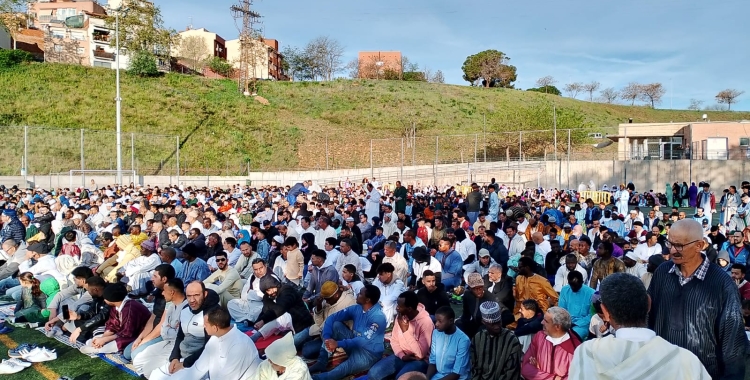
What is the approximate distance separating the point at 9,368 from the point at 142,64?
50.1m

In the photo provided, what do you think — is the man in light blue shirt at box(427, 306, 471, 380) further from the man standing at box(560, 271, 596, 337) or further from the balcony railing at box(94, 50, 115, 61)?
the balcony railing at box(94, 50, 115, 61)

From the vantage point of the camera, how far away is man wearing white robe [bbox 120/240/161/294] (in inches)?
343

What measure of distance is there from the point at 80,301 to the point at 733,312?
669 cm

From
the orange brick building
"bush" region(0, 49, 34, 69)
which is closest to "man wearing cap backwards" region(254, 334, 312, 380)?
"bush" region(0, 49, 34, 69)

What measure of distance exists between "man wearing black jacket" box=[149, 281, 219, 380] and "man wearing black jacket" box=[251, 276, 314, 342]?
783 mm

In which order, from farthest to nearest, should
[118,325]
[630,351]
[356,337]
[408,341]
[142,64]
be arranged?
[142,64], [118,325], [356,337], [408,341], [630,351]

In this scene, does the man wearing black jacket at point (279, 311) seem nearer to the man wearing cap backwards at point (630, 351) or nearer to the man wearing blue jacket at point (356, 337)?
the man wearing blue jacket at point (356, 337)

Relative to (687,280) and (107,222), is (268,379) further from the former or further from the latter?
(107,222)

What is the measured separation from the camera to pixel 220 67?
64375 millimetres

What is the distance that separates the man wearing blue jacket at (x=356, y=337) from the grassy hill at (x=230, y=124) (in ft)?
80.9

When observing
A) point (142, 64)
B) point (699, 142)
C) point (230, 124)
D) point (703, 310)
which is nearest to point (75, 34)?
point (142, 64)

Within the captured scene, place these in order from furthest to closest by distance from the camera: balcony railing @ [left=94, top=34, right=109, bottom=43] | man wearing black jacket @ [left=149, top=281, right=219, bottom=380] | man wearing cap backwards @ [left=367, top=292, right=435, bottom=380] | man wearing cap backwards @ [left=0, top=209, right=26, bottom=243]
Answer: balcony railing @ [left=94, top=34, right=109, bottom=43] → man wearing cap backwards @ [left=0, top=209, right=26, bottom=243] → man wearing black jacket @ [left=149, top=281, right=219, bottom=380] → man wearing cap backwards @ [left=367, top=292, right=435, bottom=380]

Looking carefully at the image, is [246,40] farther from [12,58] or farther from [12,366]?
[12,366]

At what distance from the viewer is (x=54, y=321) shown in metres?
6.97
